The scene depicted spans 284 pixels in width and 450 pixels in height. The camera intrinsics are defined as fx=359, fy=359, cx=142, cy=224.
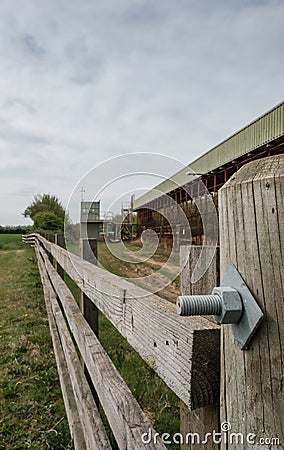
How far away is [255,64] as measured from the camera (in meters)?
9.40

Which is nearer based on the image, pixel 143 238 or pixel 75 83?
pixel 143 238

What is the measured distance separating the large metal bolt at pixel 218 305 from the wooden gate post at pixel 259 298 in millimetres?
37

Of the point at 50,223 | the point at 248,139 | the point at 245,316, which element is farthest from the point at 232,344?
the point at 50,223

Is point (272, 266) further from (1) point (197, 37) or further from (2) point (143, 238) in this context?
(1) point (197, 37)

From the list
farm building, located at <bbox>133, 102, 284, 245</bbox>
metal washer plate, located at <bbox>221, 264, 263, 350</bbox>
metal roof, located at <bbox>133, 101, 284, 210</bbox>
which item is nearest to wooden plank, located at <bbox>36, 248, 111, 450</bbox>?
metal washer plate, located at <bbox>221, 264, 263, 350</bbox>

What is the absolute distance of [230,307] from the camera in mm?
602

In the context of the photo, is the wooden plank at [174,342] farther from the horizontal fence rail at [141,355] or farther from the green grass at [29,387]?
the green grass at [29,387]

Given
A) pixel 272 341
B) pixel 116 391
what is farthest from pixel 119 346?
pixel 272 341

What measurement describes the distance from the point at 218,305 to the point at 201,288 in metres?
0.25

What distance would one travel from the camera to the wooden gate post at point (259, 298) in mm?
550

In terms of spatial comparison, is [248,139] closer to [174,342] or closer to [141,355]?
[141,355]

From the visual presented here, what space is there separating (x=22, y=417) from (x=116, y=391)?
2085 millimetres

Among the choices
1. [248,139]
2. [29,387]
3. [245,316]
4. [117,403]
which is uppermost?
[248,139]

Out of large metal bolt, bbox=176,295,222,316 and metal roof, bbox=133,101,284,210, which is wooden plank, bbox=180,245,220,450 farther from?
metal roof, bbox=133,101,284,210
